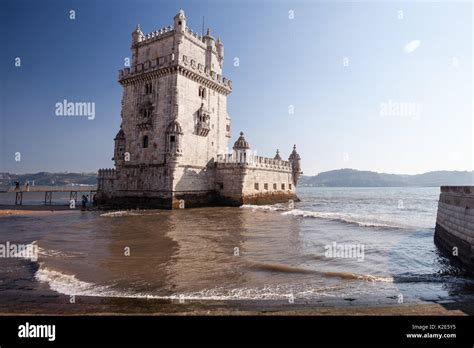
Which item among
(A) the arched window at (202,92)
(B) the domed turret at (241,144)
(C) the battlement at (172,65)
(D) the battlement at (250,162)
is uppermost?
(C) the battlement at (172,65)

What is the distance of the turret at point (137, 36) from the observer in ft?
124

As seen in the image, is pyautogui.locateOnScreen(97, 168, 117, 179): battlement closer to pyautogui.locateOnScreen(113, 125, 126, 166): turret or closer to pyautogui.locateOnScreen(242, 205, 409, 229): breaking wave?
pyautogui.locateOnScreen(113, 125, 126, 166): turret

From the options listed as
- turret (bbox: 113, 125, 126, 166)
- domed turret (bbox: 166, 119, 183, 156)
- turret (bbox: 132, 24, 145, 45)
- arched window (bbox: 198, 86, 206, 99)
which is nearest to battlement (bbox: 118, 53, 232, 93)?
arched window (bbox: 198, 86, 206, 99)

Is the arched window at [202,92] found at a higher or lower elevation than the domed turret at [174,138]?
higher

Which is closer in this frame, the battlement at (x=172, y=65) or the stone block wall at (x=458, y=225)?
the stone block wall at (x=458, y=225)

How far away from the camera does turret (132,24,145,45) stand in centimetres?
3781

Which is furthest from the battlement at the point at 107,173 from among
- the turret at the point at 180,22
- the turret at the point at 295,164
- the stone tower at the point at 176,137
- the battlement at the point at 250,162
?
the turret at the point at 295,164

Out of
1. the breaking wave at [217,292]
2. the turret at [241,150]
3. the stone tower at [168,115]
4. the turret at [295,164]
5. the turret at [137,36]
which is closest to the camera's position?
the breaking wave at [217,292]

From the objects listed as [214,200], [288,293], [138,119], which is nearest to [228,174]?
[214,200]

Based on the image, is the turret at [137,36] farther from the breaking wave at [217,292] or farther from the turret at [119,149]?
the breaking wave at [217,292]

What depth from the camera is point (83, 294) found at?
7.31 meters

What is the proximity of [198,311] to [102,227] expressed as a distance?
50.7 ft

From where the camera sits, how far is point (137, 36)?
1494 inches
